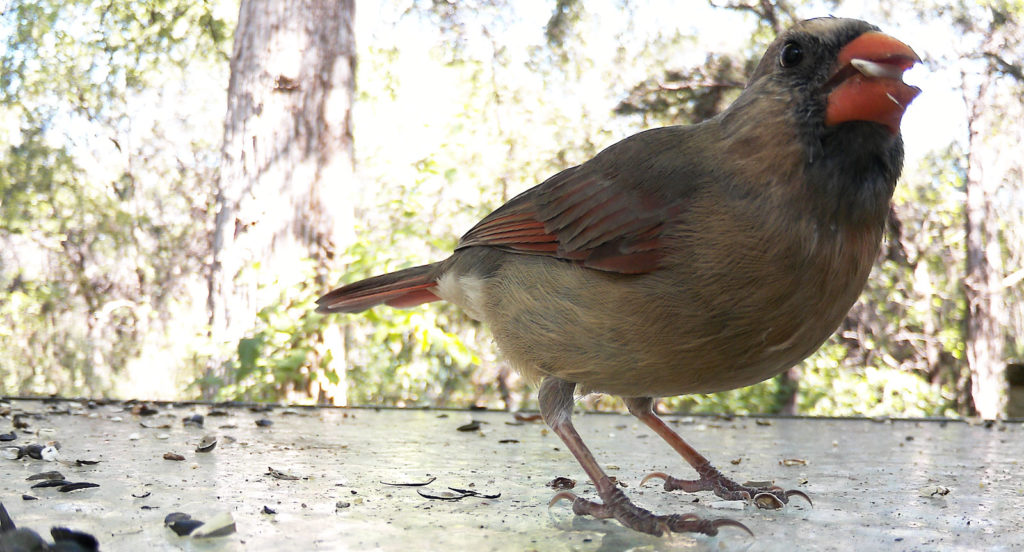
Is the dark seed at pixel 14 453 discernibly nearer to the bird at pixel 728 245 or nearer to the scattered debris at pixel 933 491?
the bird at pixel 728 245

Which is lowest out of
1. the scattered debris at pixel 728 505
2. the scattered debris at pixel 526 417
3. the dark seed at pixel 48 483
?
the scattered debris at pixel 728 505

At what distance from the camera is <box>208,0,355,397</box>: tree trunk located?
566 centimetres

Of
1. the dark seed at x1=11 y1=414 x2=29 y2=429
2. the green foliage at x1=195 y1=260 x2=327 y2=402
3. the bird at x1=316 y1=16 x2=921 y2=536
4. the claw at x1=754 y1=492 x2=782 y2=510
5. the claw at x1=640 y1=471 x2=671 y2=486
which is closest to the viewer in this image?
the bird at x1=316 y1=16 x2=921 y2=536

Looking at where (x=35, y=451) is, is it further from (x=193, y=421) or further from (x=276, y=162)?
(x=276, y=162)

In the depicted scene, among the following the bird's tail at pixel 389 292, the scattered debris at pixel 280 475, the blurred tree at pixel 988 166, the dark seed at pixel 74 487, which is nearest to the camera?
the dark seed at pixel 74 487

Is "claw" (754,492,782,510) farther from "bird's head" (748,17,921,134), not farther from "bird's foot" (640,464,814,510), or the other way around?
"bird's head" (748,17,921,134)

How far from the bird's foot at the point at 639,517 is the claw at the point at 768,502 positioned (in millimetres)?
358

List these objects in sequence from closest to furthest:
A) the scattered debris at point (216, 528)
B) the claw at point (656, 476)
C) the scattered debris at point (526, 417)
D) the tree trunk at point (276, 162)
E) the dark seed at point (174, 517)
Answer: the scattered debris at point (216, 528) → the dark seed at point (174, 517) → the claw at point (656, 476) → the scattered debris at point (526, 417) → the tree trunk at point (276, 162)

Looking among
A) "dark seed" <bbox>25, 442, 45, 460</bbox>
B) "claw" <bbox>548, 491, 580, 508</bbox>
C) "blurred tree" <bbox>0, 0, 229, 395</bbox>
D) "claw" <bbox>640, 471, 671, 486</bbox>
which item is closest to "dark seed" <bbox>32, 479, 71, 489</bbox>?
"dark seed" <bbox>25, 442, 45, 460</bbox>

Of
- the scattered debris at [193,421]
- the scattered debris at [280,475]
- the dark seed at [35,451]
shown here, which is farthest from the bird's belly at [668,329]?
the scattered debris at [193,421]

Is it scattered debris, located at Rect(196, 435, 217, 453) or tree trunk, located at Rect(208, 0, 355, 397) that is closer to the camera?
scattered debris, located at Rect(196, 435, 217, 453)

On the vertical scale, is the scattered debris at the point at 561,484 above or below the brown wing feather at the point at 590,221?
below

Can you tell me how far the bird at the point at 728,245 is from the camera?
1856 mm

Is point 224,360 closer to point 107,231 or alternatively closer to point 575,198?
point 575,198
